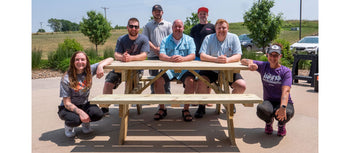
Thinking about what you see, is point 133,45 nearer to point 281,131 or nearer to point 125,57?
point 125,57

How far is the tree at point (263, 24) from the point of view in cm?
1848

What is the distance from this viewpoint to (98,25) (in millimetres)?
22297

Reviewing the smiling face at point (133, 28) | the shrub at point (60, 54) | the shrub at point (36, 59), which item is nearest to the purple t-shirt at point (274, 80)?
the smiling face at point (133, 28)

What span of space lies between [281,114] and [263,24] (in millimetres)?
16328

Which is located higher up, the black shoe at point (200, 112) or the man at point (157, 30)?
the man at point (157, 30)

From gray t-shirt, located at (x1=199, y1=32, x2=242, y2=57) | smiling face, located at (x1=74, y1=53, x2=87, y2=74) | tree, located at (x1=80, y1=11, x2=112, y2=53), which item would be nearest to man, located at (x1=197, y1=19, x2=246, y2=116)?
gray t-shirt, located at (x1=199, y1=32, x2=242, y2=57)

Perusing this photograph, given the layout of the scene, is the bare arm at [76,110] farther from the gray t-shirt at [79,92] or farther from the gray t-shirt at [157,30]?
the gray t-shirt at [157,30]

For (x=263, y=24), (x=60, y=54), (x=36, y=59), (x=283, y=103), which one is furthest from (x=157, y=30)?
(x=263, y=24)

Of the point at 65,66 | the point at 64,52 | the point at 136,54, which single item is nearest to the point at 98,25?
the point at 64,52

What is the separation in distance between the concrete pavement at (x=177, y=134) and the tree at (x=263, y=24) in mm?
14424

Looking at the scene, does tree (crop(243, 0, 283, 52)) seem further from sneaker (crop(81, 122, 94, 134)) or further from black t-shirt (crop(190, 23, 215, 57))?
sneaker (crop(81, 122, 94, 134))

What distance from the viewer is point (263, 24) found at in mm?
18406

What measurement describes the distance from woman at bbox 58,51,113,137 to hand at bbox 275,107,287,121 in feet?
6.86

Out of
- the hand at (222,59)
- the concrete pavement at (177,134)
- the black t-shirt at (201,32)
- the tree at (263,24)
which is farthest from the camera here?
the tree at (263,24)
